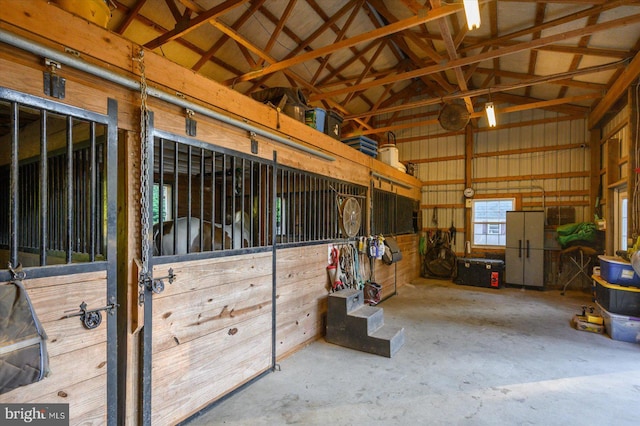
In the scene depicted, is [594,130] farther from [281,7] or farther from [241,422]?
[241,422]

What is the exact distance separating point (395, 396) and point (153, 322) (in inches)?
74.9

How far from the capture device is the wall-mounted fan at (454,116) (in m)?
5.55

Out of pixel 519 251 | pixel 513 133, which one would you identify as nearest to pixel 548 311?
pixel 519 251

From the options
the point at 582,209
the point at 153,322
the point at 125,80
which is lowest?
the point at 153,322

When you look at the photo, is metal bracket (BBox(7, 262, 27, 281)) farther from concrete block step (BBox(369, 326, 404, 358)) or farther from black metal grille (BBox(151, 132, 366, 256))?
concrete block step (BBox(369, 326, 404, 358))

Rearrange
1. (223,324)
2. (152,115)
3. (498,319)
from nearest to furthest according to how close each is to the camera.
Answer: (152,115), (223,324), (498,319)

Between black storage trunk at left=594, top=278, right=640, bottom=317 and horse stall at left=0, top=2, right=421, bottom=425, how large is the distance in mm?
3862

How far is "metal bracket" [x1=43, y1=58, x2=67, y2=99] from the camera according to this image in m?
1.48

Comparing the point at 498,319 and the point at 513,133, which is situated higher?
the point at 513,133

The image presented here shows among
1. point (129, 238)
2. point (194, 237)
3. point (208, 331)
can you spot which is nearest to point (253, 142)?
point (194, 237)

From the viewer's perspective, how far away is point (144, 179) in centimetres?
184

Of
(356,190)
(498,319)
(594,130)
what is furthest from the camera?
(594,130)

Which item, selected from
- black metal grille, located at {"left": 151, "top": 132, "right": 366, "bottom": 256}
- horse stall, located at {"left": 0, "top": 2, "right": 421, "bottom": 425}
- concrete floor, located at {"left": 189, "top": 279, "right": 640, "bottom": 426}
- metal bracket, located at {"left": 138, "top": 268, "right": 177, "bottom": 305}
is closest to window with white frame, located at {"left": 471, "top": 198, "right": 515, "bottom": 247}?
concrete floor, located at {"left": 189, "top": 279, "right": 640, "bottom": 426}

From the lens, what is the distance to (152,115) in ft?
6.23
